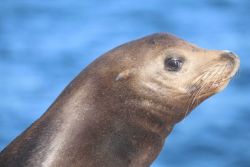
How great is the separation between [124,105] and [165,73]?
44 cm

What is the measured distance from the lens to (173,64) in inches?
299

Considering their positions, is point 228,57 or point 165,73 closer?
point 165,73

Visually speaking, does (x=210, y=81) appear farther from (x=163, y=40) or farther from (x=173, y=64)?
(x=163, y=40)

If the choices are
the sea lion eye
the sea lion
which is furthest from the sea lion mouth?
the sea lion eye

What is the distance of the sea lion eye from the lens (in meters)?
7.58

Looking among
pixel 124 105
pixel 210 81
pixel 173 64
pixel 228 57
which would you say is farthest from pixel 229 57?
pixel 124 105

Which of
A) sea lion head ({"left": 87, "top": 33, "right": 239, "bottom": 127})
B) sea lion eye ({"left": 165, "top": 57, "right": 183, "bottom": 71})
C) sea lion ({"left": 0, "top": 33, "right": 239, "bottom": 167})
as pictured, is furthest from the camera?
sea lion eye ({"left": 165, "top": 57, "right": 183, "bottom": 71})

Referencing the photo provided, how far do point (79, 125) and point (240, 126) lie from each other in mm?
6005

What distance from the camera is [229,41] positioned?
14648 millimetres

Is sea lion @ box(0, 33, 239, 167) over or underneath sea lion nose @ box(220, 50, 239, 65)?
underneath

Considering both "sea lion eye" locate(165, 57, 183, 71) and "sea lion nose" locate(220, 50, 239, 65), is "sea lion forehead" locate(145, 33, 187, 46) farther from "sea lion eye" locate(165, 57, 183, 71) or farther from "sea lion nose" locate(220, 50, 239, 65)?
"sea lion nose" locate(220, 50, 239, 65)

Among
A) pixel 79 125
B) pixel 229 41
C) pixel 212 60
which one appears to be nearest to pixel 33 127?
pixel 79 125

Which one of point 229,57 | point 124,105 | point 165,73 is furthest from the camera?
point 229,57

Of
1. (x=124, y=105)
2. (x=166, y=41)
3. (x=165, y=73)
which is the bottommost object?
(x=124, y=105)
